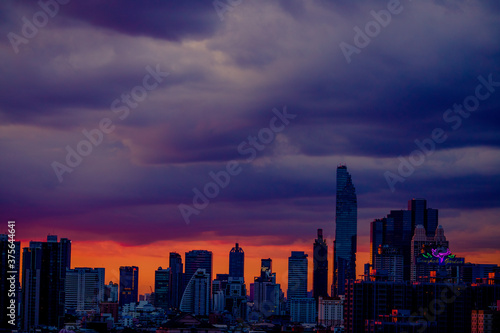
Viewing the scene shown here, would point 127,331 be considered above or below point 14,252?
below

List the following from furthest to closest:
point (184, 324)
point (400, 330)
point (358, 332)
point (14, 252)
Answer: point (14, 252)
point (358, 332)
point (184, 324)
point (400, 330)

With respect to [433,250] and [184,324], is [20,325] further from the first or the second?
[433,250]

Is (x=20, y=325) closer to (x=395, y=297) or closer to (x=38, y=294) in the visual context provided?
(x=38, y=294)

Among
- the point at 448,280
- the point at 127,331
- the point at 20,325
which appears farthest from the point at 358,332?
the point at 20,325

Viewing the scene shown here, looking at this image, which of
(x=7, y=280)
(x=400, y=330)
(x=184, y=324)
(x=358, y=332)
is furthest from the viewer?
(x=7, y=280)

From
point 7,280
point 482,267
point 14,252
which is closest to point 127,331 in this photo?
point 7,280

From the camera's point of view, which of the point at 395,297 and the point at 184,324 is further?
the point at 395,297
